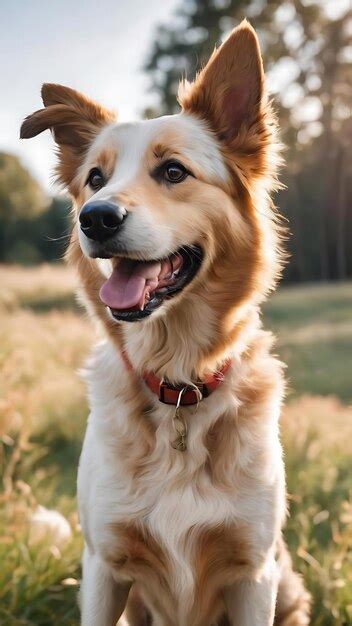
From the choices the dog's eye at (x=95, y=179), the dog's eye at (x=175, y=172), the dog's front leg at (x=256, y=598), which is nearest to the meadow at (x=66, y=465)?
the dog's eye at (x=95, y=179)

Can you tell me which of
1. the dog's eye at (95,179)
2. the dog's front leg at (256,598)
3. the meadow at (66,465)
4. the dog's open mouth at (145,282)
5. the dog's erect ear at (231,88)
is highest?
the dog's erect ear at (231,88)

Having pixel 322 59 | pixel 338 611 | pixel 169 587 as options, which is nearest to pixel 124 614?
pixel 169 587

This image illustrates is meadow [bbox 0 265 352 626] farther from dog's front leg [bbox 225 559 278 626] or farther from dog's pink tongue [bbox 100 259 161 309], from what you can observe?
dog's front leg [bbox 225 559 278 626]

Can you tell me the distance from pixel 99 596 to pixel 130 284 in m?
1.27

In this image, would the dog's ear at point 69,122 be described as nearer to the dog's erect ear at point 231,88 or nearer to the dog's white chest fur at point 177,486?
the dog's erect ear at point 231,88

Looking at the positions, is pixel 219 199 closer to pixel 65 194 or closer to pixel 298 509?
pixel 65 194

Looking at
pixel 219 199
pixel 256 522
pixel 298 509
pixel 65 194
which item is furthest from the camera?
pixel 298 509

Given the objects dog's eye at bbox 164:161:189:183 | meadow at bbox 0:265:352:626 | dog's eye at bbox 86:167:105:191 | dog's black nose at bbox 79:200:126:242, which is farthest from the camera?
meadow at bbox 0:265:352:626

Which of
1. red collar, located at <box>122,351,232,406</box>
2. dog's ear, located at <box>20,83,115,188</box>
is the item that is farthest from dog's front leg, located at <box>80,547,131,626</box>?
dog's ear, located at <box>20,83,115,188</box>

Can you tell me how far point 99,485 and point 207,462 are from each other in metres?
0.45

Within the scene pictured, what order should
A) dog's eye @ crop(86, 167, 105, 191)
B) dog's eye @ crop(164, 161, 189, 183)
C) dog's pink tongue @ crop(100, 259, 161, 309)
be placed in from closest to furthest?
dog's pink tongue @ crop(100, 259, 161, 309), dog's eye @ crop(164, 161, 189, 183), dog's eye @ crop(86, 167, 105, 191)

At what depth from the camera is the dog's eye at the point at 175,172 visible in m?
2.91

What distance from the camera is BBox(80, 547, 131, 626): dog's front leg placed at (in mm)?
2787

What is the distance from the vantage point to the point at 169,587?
2.80 metres
